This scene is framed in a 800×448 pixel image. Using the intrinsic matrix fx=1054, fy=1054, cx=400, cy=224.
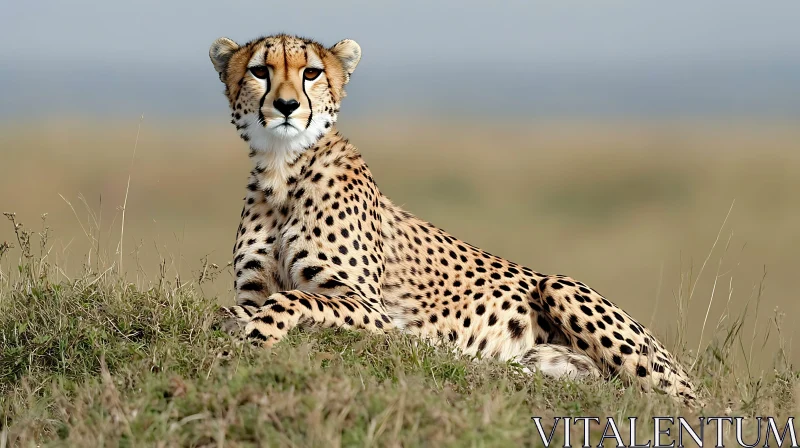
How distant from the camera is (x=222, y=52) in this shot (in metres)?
5.71

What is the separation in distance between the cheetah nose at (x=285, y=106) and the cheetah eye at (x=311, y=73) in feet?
0.77

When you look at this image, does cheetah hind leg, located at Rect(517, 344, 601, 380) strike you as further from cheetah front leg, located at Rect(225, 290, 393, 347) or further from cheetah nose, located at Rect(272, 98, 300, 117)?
cheetah nose, located at Rect(272, 98, 300, 117)

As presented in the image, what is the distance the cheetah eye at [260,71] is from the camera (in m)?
5.32

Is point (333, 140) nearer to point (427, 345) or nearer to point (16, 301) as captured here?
point (427, 345)

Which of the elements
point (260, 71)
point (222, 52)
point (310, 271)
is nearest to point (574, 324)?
point (310, 271)

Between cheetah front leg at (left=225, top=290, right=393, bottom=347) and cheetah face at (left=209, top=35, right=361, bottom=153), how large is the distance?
2.83ft

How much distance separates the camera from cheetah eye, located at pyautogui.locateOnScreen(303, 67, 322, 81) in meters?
5.35

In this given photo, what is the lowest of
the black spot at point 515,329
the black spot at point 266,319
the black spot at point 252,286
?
the black spot at point 515,329

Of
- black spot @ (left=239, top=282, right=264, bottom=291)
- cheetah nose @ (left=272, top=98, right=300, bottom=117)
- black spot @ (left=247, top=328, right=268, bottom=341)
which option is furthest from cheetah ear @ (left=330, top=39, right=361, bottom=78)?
black spot @ (left=247, top=328, right=268, bottom=341)

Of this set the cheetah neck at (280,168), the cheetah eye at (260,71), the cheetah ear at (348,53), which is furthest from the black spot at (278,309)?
the cheetah ear at (348,53)

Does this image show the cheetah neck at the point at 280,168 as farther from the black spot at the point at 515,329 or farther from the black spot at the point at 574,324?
the black spot at the point at 574,324

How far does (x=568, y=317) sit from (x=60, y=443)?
304 cm

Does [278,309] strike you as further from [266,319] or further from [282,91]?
[282,91]

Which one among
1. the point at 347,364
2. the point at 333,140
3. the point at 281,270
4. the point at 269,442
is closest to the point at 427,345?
the point at 347,364
